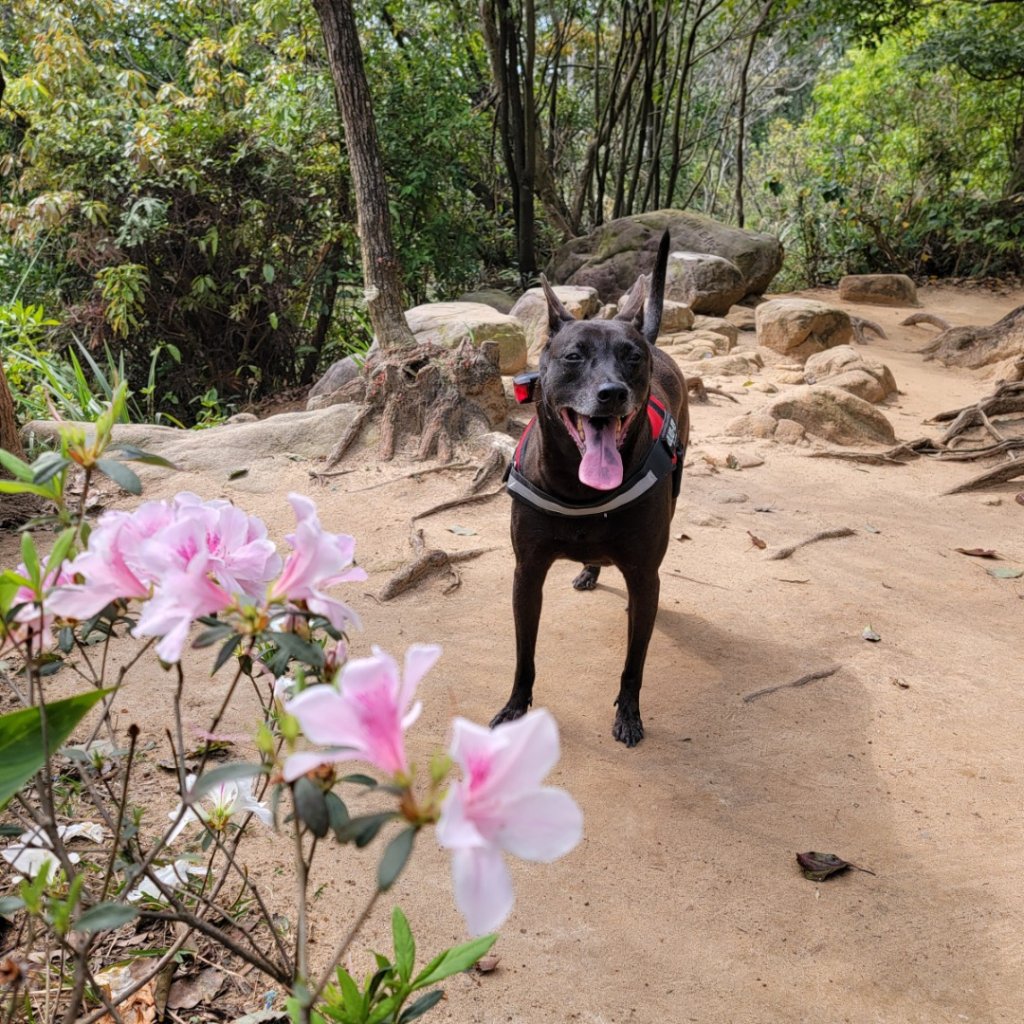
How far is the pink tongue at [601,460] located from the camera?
8.58 ft

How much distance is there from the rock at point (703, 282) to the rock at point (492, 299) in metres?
1.91

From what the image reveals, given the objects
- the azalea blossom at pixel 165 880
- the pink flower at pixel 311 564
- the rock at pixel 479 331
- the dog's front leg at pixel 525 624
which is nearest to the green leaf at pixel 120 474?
the pink flower at pixel 311 564

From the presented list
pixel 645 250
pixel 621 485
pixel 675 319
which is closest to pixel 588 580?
pixel 621 485

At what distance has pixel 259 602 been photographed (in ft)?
3.22

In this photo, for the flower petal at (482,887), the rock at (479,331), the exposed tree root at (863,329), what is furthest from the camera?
the exposed tree root at (863,329)

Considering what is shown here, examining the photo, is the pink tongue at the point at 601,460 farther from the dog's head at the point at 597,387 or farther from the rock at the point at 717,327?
the rock at the point at 717,327

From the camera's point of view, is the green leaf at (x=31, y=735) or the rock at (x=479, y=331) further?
the rock at (x=479, y=331)

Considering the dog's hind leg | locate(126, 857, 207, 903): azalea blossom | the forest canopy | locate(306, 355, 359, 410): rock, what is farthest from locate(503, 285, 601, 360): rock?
locate(126, 857, 207, 903): azalea blossom

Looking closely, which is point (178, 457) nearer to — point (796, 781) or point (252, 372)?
point (252, 372)

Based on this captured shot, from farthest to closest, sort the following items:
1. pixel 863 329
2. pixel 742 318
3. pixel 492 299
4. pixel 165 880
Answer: pixel 742 318 → pixel 492 299 → pixel 863 329 → pixel 165 880

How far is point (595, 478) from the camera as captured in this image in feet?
8.57

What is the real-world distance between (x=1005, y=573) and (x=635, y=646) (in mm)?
2420

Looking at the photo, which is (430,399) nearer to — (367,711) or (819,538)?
(819,538)

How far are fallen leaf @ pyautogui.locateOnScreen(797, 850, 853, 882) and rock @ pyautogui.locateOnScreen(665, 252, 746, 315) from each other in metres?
8.72
